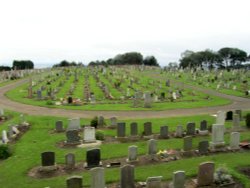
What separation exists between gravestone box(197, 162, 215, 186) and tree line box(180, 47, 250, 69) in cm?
10305

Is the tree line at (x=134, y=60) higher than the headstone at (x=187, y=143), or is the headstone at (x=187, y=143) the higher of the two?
the tree line at (x=134, y=60)

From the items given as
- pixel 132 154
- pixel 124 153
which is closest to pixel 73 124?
pixel 124 153

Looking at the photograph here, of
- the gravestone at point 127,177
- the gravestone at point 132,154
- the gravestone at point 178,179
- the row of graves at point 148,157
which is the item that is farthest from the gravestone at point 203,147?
the gravestone at point 127,177

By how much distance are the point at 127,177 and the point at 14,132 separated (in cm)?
1090

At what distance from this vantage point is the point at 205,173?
36.6 feet

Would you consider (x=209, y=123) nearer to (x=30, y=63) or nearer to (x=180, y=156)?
(x=180, y=156)

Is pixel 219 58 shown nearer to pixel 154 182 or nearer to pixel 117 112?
pixel 117 112

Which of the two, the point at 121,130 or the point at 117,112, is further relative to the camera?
the point at 117,112

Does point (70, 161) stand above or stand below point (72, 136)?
below

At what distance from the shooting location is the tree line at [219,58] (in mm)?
112188

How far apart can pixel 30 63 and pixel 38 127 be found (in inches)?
4346

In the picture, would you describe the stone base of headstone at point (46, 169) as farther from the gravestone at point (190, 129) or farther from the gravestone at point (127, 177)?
the gravestone at point (190, 129)

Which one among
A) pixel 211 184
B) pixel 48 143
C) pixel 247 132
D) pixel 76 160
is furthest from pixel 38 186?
pixel 247 132

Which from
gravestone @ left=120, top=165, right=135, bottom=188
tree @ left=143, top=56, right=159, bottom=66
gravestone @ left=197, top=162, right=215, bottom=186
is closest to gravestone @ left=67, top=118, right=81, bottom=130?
gravestone @ left=120, top=165, right=135, bottom=188
